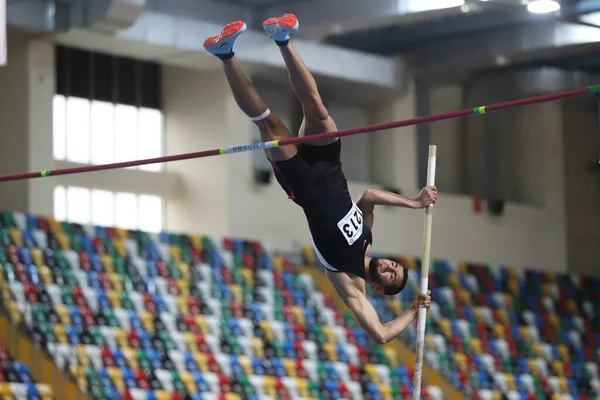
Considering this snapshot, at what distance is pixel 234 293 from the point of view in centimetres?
1455

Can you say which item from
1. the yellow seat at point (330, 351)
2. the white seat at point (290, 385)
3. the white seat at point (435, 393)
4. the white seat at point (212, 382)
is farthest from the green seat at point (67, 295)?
the white seat at point (435, 393)

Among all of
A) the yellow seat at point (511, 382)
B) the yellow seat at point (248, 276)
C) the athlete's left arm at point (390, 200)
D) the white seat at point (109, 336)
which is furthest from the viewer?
the yellow seat at point (511, 382)

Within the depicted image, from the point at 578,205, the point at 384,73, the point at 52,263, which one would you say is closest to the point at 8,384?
the point at 52,263

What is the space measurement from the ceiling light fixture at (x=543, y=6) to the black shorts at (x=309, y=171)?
264 inches

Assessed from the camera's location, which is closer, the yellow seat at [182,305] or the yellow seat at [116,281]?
the yellow seat at [116,281]

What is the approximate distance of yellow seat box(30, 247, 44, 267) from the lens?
1313 cm

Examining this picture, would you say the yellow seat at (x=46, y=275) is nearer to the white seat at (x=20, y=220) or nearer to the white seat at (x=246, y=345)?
the white seat at (x=20, y=220)

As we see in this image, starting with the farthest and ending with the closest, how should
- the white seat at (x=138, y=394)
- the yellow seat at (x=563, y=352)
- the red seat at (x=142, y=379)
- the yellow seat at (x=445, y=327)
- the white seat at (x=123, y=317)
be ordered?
1. the yellow seat at (x=563, y=352)
2. the yellow seat at (x=445, y=327)
3. the white seat at (x=123, y=317)
4. the red seat at (x=142, y=379)
5. the white seat at (x=138, y=394)

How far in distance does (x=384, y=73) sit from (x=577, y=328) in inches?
165

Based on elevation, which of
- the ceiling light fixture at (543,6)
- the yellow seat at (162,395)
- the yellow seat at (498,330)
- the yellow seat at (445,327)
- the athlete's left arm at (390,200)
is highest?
the ceiling light fixture at (543,6)

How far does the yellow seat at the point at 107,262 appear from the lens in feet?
44.9

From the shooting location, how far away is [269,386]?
44.6 feet

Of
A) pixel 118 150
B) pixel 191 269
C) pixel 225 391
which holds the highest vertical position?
pixel 118 150

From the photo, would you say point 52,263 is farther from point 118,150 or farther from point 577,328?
point 577,328
